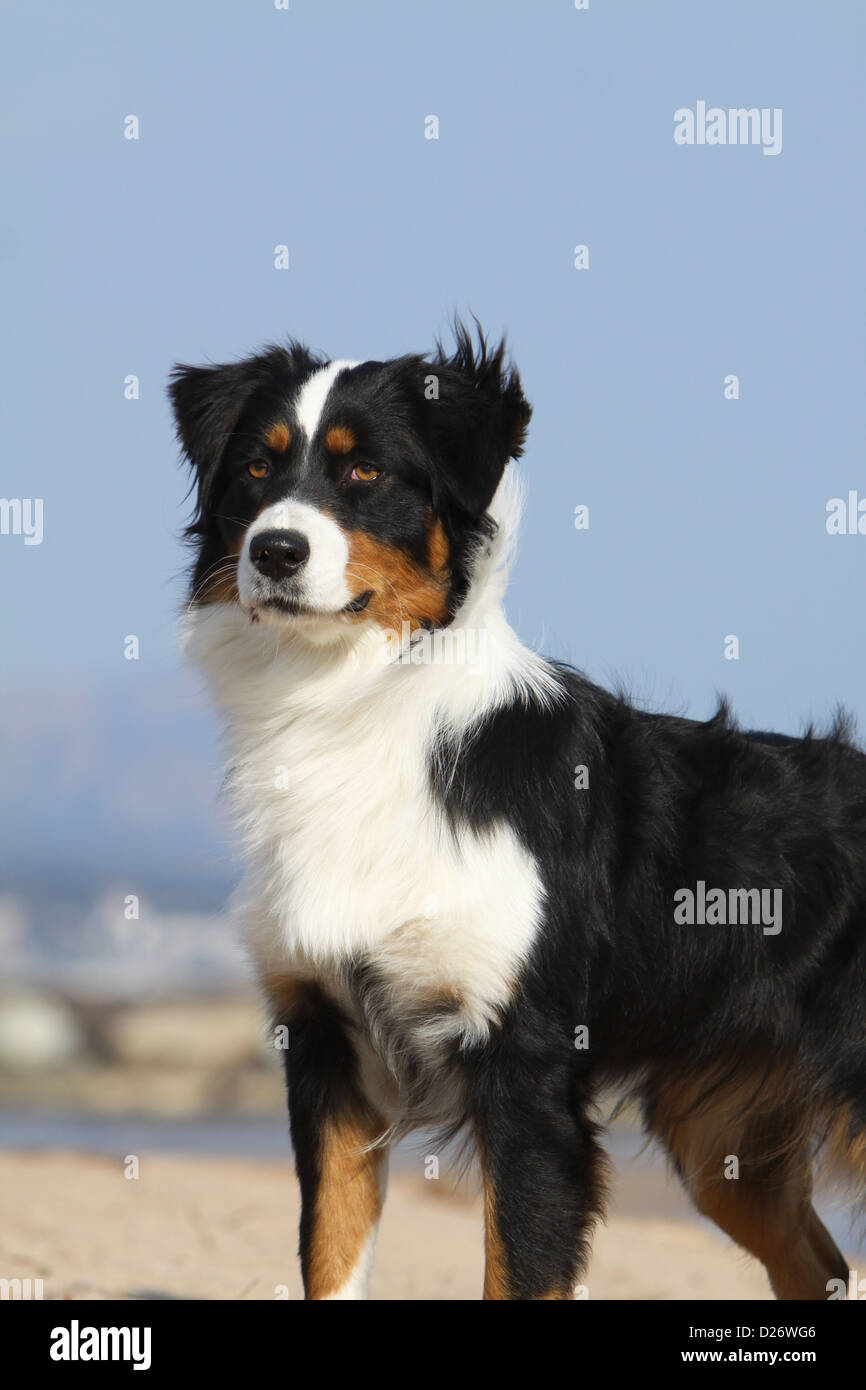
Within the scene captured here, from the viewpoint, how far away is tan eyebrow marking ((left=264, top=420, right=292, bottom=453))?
15.2 feet

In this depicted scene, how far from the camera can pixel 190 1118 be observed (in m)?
14.0

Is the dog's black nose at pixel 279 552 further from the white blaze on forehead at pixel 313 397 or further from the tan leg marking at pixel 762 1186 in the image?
the tan leg marking at pixel 762 1186

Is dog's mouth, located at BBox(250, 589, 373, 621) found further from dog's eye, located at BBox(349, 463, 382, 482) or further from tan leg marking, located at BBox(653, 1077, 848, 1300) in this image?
tan leg marking, located at BBox(653, 1077, 848, 1300)

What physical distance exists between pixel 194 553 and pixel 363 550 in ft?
2.69

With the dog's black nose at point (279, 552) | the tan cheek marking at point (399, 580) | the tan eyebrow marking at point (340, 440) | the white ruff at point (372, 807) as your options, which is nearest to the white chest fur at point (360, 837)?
the white ruff at point (372, 807)

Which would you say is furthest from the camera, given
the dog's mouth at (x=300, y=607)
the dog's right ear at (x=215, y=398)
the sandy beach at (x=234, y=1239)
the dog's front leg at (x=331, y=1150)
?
the sandy beach at (x=234, y=1239)

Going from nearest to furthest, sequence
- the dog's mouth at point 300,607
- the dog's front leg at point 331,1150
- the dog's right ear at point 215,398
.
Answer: the dog's mouth at point 300,607 < the dog's front leg at point 331,1150 < the dog's right ear at point 215,398

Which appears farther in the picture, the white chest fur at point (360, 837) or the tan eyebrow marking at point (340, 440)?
the tan eyebrow marking at point (340, 440)

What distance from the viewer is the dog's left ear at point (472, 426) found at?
468 centimetres

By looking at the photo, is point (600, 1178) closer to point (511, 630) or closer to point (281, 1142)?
point (511, 630)

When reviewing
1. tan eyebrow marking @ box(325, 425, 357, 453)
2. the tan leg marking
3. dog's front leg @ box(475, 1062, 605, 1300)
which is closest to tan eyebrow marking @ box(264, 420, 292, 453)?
tan eyebrow marking @ box(325, 425, 357, 453)

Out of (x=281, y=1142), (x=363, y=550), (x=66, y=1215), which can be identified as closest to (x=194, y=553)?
(x=363, y=550)

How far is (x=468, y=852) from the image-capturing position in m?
4.45

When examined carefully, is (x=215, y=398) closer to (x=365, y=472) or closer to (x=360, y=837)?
(x=365, y=472)
